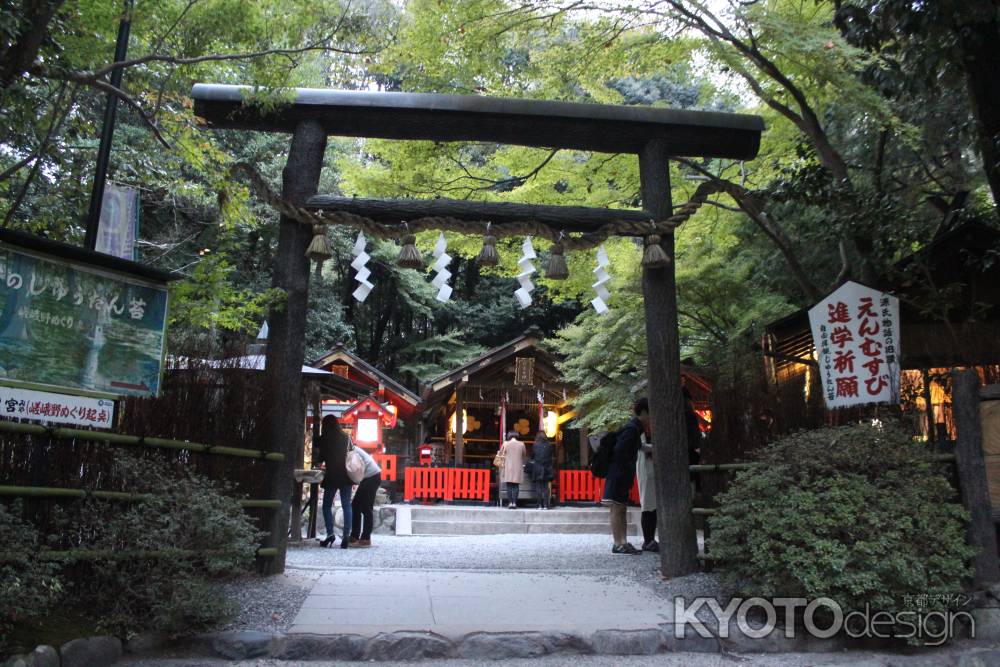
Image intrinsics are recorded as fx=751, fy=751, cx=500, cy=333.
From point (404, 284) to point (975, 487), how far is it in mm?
23277

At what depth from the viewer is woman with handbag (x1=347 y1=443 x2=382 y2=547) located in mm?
10383

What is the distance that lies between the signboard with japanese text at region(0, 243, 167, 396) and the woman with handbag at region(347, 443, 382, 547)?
4915 millimetres

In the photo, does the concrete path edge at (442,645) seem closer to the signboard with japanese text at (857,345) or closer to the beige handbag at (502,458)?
the signboard with japanese text at (857,345)

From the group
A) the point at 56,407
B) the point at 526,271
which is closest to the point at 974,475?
the point at 526,271

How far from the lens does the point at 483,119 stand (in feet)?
25.4

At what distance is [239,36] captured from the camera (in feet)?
23.0

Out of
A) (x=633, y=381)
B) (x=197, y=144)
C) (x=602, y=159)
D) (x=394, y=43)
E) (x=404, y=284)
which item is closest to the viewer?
(x=394, y=43)

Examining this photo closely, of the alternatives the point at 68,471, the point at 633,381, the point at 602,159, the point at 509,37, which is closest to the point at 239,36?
the point at 509,37

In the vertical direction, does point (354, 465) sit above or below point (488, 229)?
below

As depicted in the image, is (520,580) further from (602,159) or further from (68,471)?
(602,159)

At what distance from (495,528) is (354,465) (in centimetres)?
582

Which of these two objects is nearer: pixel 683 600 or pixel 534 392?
pixel 683 600

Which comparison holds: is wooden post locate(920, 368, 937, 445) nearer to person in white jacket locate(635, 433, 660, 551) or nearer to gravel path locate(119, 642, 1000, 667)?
gravel path locate(119, 642, 1000, 667)

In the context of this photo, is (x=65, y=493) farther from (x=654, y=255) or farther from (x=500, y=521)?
(x=500, y=521)
